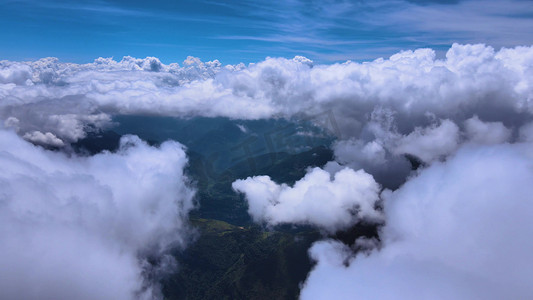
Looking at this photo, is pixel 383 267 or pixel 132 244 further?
pixel 132 244

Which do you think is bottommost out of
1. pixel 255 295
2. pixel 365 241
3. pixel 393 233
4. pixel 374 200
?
pixel 255 295

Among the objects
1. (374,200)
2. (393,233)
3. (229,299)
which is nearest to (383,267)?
(393,233)

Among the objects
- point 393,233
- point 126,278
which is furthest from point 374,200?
point 126,278

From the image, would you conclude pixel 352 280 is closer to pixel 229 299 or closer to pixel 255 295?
pixel 255 295

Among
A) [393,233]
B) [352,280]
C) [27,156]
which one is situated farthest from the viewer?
[27,156]

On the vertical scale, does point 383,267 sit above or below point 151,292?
above

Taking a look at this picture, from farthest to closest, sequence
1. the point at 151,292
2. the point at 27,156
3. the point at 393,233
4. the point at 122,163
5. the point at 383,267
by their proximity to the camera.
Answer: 1. the point at 151,292
2. the point at 122,163
3. the point at 27,156
4. the point at 393,233
5. the point at 383,267

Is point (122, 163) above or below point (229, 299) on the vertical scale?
above

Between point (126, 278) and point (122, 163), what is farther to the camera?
point (122, 163)

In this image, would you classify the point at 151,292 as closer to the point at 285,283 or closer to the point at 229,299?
the point at 229,299
